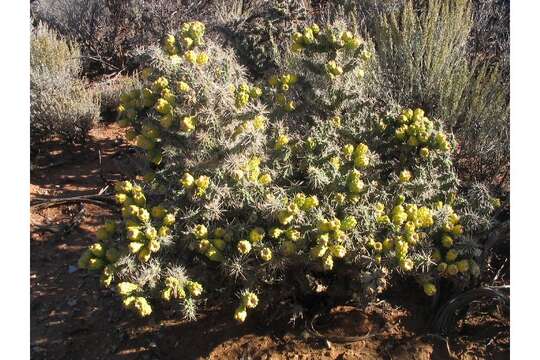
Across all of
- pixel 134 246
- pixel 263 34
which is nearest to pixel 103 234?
pixel 134 246

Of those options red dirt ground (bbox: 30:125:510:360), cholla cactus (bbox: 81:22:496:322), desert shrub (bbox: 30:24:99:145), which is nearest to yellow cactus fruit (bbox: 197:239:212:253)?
cholla cactus (bbox: 81:22:496:322)

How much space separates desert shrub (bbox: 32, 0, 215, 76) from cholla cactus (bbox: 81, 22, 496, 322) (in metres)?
3.58

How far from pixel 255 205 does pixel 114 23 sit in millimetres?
4773

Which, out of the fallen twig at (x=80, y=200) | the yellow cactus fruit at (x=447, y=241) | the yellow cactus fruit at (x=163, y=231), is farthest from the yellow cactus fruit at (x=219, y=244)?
the fallen twig at (x=80, y=200)

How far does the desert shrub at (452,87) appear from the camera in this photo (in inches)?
149

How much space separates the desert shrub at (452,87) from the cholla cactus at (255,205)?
3.22 feet

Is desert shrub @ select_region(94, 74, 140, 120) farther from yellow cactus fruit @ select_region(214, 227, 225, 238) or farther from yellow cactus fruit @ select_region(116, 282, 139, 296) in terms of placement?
yellow cactus fruit @ select_region(116, 282, 139, 296)

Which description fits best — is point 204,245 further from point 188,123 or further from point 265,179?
point 188,123

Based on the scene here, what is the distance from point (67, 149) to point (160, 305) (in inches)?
92.0

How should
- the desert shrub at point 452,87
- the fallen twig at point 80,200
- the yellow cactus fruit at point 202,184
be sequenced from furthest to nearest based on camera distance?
the fallen twig at point 80,200 < the desert shrub at point 452,87 < the yellow cactus fruit at point 202,184

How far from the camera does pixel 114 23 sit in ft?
21.2

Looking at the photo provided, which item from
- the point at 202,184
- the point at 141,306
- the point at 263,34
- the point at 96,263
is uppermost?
the point at 263,34

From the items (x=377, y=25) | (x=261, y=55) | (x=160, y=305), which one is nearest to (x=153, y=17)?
(x=261, y=55)

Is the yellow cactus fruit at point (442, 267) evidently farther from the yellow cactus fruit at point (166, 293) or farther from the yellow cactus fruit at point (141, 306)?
the yellow cactus fruit at point (141, 306)
